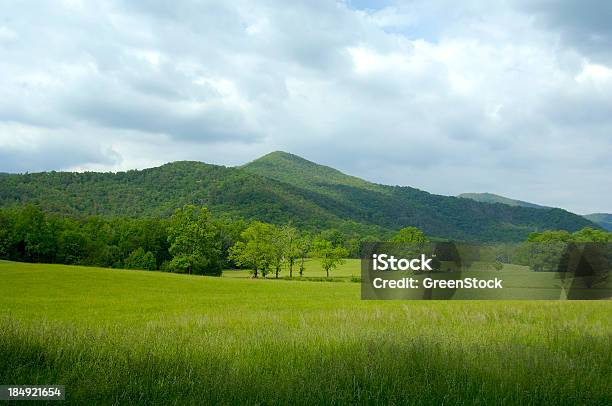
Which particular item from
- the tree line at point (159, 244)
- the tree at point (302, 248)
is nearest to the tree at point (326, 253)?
the tree line at point (159, 244)

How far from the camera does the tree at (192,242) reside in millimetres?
79250

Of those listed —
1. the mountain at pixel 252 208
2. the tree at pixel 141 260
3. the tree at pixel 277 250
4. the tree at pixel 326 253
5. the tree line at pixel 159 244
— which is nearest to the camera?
the tree line at pixel 159 244

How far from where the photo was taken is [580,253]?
1417 inches

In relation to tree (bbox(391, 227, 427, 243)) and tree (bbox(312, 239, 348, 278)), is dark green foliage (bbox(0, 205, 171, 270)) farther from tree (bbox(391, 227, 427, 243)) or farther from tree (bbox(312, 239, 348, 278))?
tree (bbox(391, 227, 427, 243))

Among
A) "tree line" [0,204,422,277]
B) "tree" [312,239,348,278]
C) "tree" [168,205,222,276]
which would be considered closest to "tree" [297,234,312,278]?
"tree line" [0,204,422,277]

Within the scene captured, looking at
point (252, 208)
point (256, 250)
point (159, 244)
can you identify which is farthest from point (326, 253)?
point (252, 208)

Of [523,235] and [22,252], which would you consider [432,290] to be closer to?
[22,252]

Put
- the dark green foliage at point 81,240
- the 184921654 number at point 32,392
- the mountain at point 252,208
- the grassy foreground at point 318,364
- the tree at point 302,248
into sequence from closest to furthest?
1. the 184921654 number at point 32,392
2. the grassy foreground at point 318,364
3. the dark green foliage at point 81,240
4. the tree at point 302,248
5. the mountain at point 252,208

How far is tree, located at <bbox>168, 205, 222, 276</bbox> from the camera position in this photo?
260 ft

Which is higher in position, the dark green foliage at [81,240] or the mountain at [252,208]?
the mountain at [252,208]

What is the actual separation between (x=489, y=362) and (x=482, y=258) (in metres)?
34.5

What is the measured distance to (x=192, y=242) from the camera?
80.4 meters

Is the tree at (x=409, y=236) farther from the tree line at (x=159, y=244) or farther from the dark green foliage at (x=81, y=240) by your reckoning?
the dark green foliage at (x=81, y=240)

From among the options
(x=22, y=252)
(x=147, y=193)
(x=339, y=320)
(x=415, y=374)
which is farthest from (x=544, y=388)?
(x=147, y=193)
